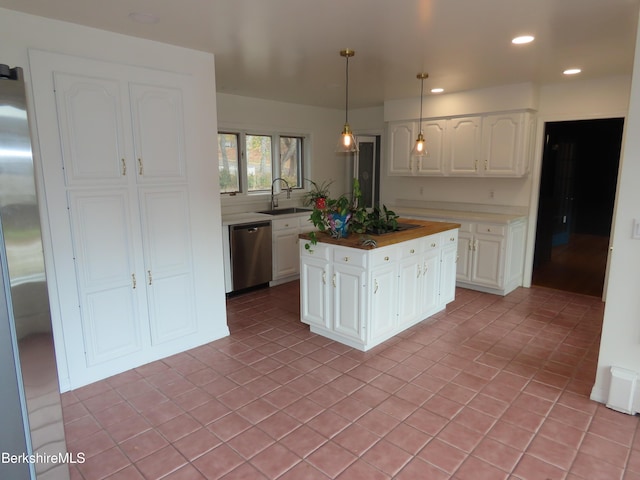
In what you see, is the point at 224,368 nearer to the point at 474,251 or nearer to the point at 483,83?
the point at 474,251

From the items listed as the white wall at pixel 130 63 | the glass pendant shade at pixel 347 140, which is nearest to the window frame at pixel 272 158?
the white wall at pixel 130 63

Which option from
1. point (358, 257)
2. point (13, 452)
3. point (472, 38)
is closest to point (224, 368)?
point (358, 257)

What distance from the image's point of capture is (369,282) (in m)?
3.25

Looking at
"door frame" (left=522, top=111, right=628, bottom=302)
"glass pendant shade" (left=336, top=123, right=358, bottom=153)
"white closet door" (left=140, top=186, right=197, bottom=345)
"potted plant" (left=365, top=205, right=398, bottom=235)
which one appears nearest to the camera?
"white closet door" (left=140, top=186, right=197, bottom=345)

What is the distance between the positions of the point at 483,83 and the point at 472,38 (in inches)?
72.1

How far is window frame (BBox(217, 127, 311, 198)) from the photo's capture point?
537cm

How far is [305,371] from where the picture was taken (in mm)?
3084

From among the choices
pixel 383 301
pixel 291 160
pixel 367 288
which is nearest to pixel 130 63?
pixel 367 288

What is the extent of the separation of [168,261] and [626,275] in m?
3.25

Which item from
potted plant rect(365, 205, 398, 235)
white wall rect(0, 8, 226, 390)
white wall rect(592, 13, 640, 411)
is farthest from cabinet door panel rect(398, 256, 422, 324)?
white wall rect(0, 8, 226, 390)

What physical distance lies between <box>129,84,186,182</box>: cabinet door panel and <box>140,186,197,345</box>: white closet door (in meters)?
0.14

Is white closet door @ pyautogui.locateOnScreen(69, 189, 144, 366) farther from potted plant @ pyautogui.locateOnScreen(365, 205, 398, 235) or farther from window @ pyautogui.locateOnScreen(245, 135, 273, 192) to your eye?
window @ pyautogui.locateOnScreen(245, 135, 273, 192)

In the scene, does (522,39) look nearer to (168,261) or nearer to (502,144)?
(502,144)

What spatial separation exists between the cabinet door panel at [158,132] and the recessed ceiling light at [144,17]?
19.8 inches
